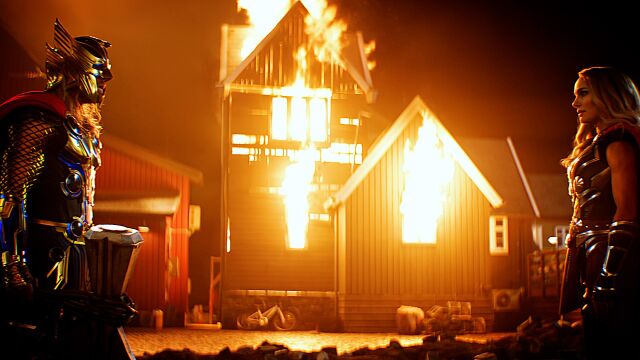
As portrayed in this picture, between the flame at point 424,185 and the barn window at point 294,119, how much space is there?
2928 millimetres

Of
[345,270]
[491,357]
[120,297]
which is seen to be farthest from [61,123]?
[345,270]

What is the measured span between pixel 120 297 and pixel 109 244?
0.38m

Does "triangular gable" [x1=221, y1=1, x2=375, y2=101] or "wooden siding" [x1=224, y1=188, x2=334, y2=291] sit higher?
"triangular gable" [x1=221, y1=1, x2=375, y2=101]

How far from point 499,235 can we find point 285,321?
9545 millimetres

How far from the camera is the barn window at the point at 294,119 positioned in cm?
1856

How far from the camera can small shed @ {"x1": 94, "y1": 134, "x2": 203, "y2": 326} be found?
60.2 feet

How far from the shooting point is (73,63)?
491cm

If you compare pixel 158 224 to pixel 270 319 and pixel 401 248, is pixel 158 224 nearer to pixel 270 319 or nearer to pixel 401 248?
pixel 270 319

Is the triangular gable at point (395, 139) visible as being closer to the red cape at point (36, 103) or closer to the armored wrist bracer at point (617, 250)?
the armored wrist bracer at point (617, 250)

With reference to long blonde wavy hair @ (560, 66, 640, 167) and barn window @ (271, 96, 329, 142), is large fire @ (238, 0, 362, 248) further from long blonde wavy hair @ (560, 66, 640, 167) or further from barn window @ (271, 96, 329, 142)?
long blonde wavy hair @ (560, 66, 640, 167)

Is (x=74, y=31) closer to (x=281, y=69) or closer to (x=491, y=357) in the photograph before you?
(x=281, y=69)

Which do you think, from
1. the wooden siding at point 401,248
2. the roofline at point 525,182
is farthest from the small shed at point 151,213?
the roofline at point 525,182

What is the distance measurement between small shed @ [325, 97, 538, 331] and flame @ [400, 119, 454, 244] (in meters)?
0.03

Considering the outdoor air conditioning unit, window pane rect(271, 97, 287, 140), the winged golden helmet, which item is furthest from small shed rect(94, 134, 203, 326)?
the winged golden helmet
